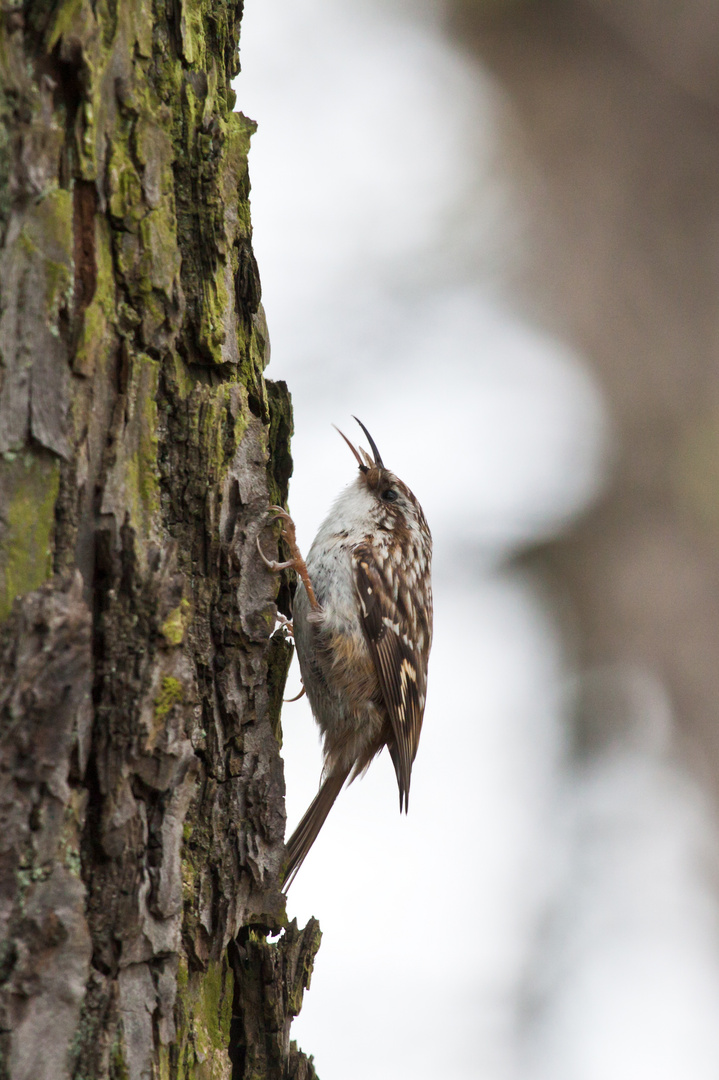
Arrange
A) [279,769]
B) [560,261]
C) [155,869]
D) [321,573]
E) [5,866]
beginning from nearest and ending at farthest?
[5,866] → [155,869] → [279,769] → [321,573] → [560,261]

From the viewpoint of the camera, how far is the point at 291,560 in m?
2.29

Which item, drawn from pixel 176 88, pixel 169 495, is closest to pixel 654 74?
pixel 176 88

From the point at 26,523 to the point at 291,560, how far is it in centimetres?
114

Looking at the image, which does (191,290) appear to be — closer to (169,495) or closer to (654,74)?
(169,495)

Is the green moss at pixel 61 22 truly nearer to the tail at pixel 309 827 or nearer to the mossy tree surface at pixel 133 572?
the mossy tree surface at pixel 133 572

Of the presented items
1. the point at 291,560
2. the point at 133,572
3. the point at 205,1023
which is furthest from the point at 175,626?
the point at 291,560

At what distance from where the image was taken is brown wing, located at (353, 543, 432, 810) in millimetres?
2760

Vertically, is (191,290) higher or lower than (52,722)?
higher

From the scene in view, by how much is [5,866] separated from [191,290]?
0.88 meters

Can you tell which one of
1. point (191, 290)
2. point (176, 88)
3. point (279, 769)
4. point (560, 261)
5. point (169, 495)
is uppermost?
point (560, 261)

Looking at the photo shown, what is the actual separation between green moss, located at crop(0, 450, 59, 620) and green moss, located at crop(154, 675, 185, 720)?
0.72ft

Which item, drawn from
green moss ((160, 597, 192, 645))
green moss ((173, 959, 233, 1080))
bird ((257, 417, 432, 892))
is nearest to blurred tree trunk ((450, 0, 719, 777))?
bird ((257, 417, 432, 892))

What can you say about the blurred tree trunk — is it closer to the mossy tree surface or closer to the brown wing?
the brown wing

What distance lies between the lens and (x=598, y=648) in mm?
3818
